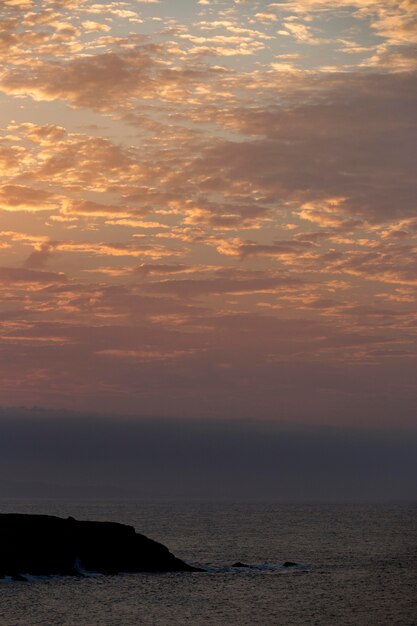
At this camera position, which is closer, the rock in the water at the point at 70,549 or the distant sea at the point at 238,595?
Result: the distant sea at the point at 238,595

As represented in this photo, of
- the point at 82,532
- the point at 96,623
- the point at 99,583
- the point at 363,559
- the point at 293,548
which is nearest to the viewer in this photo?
the point at 96,623

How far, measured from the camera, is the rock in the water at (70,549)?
313 ft

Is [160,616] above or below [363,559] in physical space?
above

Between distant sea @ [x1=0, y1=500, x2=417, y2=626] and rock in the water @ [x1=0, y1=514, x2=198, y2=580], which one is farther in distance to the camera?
rock in the water @ [x1=0, y1=514, x2=198, y2=580]

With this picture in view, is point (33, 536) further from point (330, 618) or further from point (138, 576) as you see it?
point (330, 618)

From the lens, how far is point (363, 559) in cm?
12650

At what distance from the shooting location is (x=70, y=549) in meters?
99.4

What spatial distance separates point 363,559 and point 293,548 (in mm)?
21786

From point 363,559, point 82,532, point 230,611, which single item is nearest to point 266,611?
point 230,611

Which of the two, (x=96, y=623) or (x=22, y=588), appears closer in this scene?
(x=96, y=623)

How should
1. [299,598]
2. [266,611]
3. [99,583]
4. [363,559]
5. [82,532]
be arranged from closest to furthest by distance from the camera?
[266,611] < [299,598] < [99,583] < [82,532] < [363,559]

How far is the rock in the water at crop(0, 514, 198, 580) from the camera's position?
313 ft

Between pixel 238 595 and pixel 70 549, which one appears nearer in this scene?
pixel 238 595

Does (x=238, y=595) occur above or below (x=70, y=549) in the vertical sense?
below
